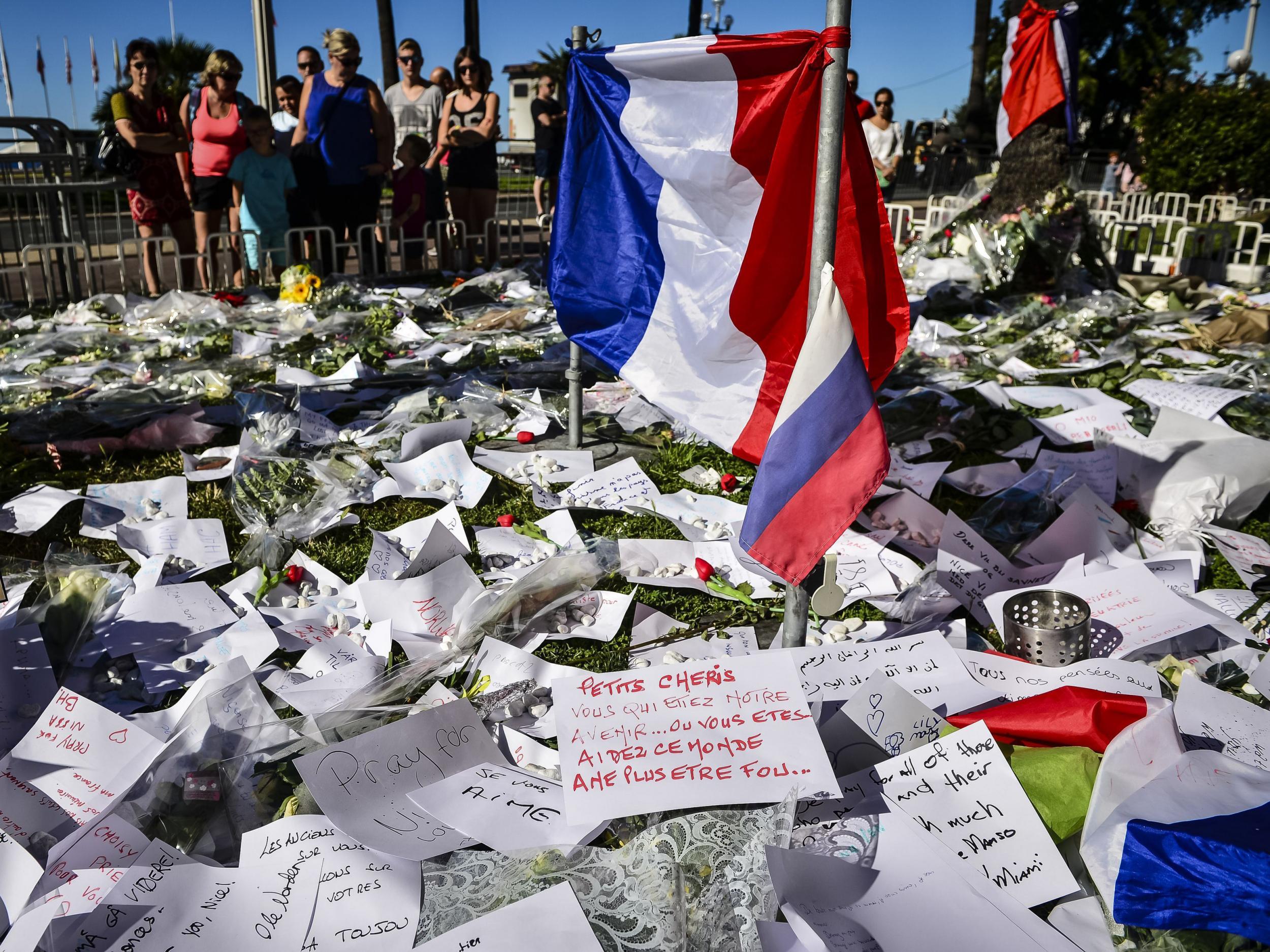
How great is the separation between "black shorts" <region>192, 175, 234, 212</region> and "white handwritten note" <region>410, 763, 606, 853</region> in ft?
23.6

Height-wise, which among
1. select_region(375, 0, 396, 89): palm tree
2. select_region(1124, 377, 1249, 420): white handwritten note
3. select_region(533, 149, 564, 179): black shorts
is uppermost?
select_region(375, 0, 396, 89): palm tree

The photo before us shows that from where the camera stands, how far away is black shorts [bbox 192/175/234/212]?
25.5ft

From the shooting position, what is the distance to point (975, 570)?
3146 mm

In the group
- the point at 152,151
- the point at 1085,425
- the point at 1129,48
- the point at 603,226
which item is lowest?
the point at 1085,425

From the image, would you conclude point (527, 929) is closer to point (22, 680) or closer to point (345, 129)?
point (22, 680)

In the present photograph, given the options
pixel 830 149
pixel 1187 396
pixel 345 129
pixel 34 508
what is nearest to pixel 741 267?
pixel 830 149

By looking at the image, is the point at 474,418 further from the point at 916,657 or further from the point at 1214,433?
the point at 1214,433

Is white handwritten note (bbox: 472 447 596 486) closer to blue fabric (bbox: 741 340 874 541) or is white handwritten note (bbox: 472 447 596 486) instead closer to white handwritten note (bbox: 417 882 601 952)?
blue fabric (bbox: 741 340 874 541)

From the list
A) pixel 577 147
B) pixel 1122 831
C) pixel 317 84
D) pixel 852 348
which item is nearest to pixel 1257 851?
pixel 1122 831

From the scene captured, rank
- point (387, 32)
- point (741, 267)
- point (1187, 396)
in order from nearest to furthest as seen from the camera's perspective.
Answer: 1. point (741, 267)
2. point (1187, 396)
3. point (387, 32)

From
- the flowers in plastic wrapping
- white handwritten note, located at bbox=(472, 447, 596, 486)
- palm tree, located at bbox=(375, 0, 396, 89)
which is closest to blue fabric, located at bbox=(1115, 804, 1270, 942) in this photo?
white handwritten note, located at bbox=(472, 447, 596, 486)

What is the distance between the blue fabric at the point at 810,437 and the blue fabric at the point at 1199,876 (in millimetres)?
940

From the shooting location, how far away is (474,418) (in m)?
4.75

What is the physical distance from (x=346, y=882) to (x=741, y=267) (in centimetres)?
180
